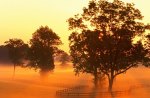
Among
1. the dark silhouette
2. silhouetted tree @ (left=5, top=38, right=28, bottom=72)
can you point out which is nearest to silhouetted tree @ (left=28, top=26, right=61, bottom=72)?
silhouetted tree @ (left=5, top=38, right=28, bottom=72)

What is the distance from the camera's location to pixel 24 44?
470ft

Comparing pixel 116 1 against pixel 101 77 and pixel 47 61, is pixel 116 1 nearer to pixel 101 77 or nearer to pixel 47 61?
pixel 101 77

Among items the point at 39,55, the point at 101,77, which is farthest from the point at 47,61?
the point at 101,77

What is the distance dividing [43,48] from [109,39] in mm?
56341

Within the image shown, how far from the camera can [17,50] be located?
465 ft

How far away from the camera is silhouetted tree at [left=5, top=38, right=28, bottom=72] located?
14175 centimetres

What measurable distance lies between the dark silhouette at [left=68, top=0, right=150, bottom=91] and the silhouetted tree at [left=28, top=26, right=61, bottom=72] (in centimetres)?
5034

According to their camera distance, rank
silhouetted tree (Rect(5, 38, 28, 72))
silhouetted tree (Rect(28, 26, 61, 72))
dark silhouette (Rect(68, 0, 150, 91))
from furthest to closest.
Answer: silhouetted tree (Rect(5, 38, 28, 72)) < silhouetted tree (Rect(28, 26, 61, 72)) < dark silhouette (Rect(68, 0, 150, 91))

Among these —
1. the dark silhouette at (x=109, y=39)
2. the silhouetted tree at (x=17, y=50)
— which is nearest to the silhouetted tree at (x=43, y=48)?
the silhouetted tree at (x=17, y=50)

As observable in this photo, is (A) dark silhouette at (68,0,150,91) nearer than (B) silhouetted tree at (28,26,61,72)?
Yes

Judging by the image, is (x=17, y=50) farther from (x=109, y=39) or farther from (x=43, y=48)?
(x=109, y=39)

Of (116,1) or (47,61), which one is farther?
(47,61)

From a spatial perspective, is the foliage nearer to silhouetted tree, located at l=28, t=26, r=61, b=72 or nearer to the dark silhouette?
silhouetted tree, located at l=28, t=26, r=61, b=72

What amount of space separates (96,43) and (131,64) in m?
7.80
